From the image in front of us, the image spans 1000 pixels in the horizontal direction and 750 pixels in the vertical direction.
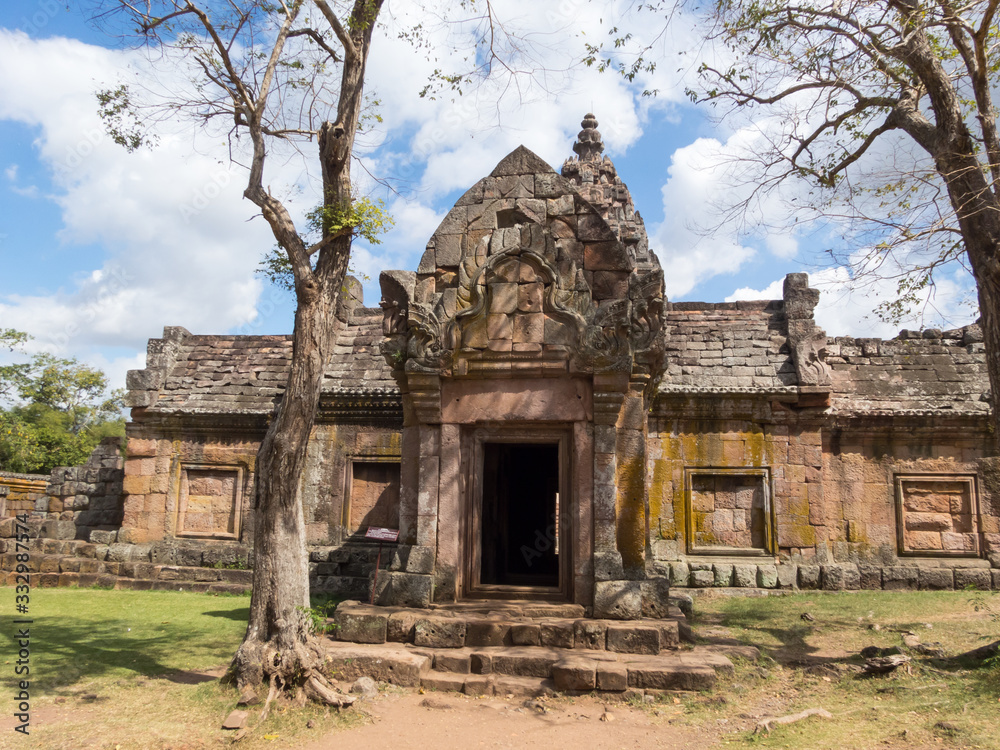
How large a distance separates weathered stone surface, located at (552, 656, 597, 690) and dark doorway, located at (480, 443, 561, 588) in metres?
2.84

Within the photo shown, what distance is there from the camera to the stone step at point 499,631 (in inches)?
256

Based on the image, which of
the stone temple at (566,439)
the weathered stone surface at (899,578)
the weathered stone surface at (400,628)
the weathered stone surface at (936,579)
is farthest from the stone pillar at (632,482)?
the weathered stone surface at (936,579)

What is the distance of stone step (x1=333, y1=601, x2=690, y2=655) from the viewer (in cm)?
649

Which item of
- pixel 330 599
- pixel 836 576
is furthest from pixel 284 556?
pixel 836 576

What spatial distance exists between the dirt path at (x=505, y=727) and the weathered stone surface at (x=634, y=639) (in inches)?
29.0

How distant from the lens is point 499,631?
22.1 ft

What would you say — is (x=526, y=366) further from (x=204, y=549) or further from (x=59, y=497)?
(x=59, y=497)

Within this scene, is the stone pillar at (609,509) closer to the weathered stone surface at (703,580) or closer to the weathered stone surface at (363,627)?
the weathered stone surface at (363,627)

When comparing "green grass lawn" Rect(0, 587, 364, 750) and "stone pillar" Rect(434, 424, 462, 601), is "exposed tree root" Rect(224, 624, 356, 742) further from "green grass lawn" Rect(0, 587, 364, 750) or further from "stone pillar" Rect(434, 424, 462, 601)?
"stone pillar" Rect(434, 424, 462, 601)

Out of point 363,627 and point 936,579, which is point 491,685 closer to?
point 363,627

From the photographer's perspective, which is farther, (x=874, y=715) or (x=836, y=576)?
(x=836, y=576)

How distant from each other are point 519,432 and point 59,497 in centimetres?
1100

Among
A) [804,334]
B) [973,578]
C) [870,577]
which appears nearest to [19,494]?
[804,334]

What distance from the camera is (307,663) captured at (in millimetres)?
5801
